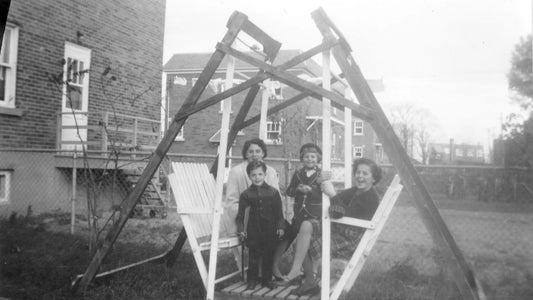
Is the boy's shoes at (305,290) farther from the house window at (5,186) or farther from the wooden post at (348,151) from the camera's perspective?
the house window at (5,186)

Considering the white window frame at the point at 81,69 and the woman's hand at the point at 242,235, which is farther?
the white window frame at the point at 81,69

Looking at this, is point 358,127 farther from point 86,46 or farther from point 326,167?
point 326,167

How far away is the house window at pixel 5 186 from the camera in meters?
9.68

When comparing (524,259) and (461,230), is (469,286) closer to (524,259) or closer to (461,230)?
(524,259)

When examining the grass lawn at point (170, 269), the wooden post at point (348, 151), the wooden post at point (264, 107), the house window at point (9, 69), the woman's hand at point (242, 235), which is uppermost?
the house window at point (9, 69)

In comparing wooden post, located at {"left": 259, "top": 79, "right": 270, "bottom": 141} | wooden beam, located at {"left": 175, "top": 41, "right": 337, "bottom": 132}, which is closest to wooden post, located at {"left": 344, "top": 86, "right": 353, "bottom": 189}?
wooden beam, located at {"left": 175, "top": 41, "right": 337, "bottom": 132}

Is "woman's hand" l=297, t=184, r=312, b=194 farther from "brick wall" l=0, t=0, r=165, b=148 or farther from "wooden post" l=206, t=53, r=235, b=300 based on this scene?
"brick wall" l=0, t=0, r=165, b=148

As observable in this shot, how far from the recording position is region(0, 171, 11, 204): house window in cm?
968

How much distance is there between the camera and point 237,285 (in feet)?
13.8

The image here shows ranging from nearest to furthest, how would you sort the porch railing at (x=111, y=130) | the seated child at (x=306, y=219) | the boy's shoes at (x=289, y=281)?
the seated child at (x=306, y=219), the boy's shoes at (x=289, y=281), the porch railing at (x=111, y=130)

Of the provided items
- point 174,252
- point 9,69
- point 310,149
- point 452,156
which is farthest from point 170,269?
point 452,156

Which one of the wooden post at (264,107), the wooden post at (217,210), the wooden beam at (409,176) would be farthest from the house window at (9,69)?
the wooden beam at (409,176)

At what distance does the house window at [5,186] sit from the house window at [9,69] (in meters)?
1.43

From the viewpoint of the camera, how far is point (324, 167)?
377 cm
